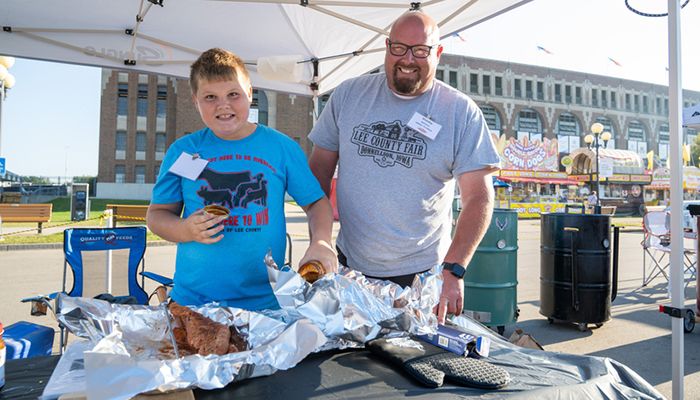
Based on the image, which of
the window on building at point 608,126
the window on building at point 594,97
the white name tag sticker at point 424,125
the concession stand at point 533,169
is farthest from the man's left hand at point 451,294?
the window on building at point 608,126

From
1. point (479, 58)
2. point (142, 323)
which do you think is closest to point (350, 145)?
point (142, 323)

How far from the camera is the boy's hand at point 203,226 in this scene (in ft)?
4.95

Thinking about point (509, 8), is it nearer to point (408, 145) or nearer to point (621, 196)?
point (408, 145)

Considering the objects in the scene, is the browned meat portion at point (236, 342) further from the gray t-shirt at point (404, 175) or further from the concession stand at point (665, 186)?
the concession stand at point (665, 186)

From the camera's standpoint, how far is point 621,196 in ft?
129

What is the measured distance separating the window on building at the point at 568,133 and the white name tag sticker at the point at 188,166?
5226cm

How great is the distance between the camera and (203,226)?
1.51 meters

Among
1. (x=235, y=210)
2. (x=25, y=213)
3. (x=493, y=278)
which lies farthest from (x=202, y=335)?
(x=25, y=213)

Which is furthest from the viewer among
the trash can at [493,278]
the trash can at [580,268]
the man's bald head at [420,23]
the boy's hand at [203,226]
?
the trash can at [580,268]

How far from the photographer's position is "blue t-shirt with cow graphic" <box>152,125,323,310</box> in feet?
5.57

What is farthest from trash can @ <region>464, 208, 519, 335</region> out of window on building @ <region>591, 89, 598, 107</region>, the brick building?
window on building @ <region>591, 89, 598, 107</region>

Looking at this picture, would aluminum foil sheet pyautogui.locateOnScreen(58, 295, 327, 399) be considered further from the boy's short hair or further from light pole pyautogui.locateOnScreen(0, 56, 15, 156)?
light pole pyautogui.locateOnScreen(0, 56, 15, 156)

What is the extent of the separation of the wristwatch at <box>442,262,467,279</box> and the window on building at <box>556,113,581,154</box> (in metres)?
51.9

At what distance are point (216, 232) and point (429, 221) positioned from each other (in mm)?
962
